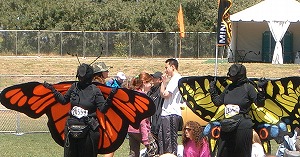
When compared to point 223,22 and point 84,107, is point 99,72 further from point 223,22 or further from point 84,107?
point 223,22

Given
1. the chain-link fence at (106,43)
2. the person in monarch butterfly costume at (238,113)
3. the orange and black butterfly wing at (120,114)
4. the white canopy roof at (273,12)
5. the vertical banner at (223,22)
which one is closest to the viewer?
the orange and black butterfly wing at (120,114)

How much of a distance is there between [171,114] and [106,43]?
27.2 m

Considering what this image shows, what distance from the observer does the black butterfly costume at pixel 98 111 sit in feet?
22.8

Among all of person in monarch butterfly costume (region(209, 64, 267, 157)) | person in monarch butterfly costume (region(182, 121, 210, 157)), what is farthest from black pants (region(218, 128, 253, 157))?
person in monarch butterfly costume (region(182, 121, 210, 157))

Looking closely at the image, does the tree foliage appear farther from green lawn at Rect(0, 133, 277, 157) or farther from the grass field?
green lawn at Rect(0, 133, 277, 157)

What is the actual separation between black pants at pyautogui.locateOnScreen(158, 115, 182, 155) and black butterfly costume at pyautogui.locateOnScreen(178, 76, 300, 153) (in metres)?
0.88

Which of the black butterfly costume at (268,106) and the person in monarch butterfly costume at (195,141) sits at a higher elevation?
the black butterfly costume at (268,106)

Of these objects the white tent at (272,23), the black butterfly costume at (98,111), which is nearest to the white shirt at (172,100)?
the black butterfly costume at (98,111)

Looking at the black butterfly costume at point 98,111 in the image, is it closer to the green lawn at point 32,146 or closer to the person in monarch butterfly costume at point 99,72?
the person in monarch butterfly costume at point 99,72

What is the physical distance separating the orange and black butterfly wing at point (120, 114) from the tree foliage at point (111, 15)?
30.8m

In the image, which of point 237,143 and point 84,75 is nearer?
point 84,75

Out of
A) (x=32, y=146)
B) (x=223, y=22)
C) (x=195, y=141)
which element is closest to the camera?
(x=195, y=141)

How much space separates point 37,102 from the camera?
7.08m

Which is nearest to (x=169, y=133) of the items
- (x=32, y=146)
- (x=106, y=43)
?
(x=32, y=146)
